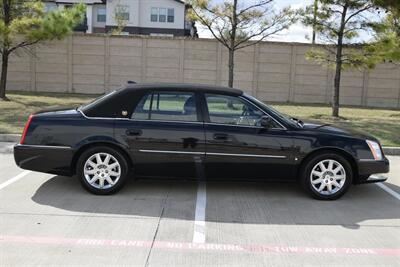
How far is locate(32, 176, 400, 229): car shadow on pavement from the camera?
5.50 m

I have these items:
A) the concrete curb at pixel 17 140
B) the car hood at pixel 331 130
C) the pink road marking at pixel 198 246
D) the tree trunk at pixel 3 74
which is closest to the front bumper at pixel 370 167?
the car hood at pixel 331 130

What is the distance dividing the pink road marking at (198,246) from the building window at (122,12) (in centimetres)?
4164

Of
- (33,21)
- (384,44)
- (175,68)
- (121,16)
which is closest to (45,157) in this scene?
(33,21)

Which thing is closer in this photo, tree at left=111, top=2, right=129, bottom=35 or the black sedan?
the black sedan

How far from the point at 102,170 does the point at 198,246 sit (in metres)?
2.05

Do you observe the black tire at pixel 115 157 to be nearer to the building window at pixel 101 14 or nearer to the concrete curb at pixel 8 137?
the concrete curb at pixel 8 137

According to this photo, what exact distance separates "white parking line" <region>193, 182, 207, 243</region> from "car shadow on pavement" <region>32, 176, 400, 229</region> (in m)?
0.06

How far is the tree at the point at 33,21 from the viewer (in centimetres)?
1620

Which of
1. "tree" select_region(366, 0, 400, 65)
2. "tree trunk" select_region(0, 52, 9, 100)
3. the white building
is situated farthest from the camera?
the white building

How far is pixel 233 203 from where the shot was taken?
19.7 feet

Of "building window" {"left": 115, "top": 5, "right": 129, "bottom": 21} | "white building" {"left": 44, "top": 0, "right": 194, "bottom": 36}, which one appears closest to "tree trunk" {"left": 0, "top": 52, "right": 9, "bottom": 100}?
"building window" {"left": 115, "top": 5, "right": 129, "bottom": 21}

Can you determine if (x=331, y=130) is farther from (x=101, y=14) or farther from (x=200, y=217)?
(x=101, y=14)

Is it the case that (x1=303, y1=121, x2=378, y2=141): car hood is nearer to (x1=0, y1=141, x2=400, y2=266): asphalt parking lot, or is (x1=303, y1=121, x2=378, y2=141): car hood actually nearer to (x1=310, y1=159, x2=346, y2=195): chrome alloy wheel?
(x1=310, y1=159, x2=346, y2=195): chrome alloy wheel

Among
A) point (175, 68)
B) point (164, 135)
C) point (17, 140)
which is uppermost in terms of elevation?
point (175, 68)
